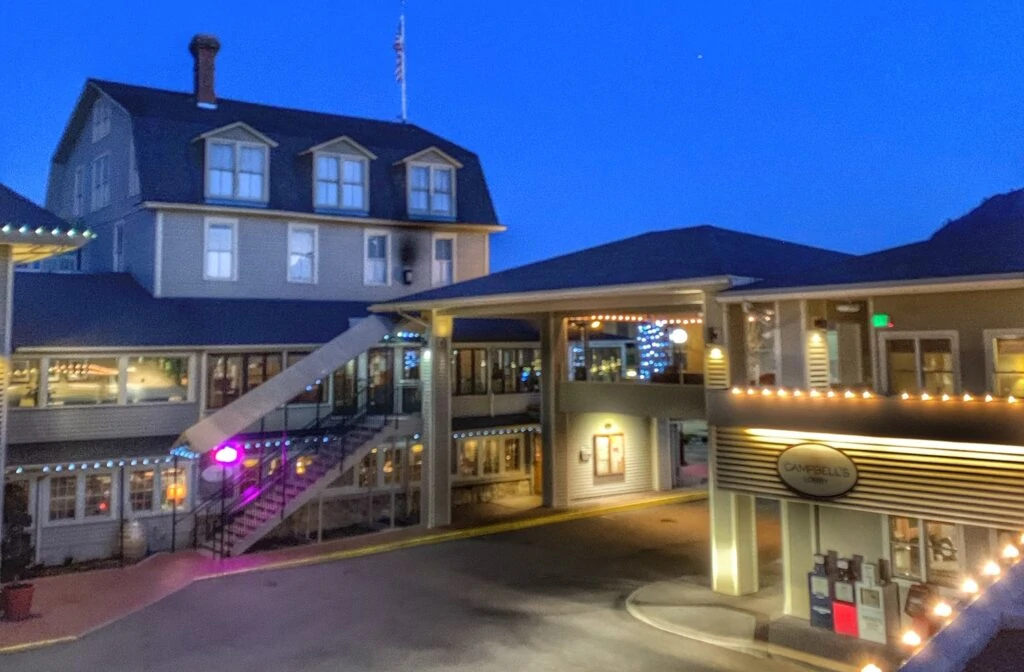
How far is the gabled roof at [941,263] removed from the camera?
12.0 meters

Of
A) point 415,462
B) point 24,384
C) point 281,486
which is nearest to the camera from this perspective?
point 24,384

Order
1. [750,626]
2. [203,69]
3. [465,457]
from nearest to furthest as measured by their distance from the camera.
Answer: [750,626], [465,457], [203,69]

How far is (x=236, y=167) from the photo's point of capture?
24.2m

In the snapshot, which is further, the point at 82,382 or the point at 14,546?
the point at 82,382

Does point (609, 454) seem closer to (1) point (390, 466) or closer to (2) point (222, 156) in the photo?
(1) point (390, 466)

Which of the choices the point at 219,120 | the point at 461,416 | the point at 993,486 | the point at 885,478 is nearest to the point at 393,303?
the point at 461,416

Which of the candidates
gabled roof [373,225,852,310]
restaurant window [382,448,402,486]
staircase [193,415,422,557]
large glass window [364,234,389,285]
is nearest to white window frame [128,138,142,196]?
large glass window [364,234,389,285]

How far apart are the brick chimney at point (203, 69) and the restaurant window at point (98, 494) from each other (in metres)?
13.4

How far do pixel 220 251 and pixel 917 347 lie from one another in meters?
19.3

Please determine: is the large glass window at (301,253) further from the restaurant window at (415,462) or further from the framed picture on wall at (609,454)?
the framed picture on wall at (609,454)

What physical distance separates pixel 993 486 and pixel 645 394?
425 inches

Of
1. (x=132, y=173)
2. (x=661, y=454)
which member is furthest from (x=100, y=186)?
(x=661, y=454)

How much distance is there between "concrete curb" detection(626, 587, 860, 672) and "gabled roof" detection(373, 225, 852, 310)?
648cm

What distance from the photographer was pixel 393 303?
22625 millimetres
